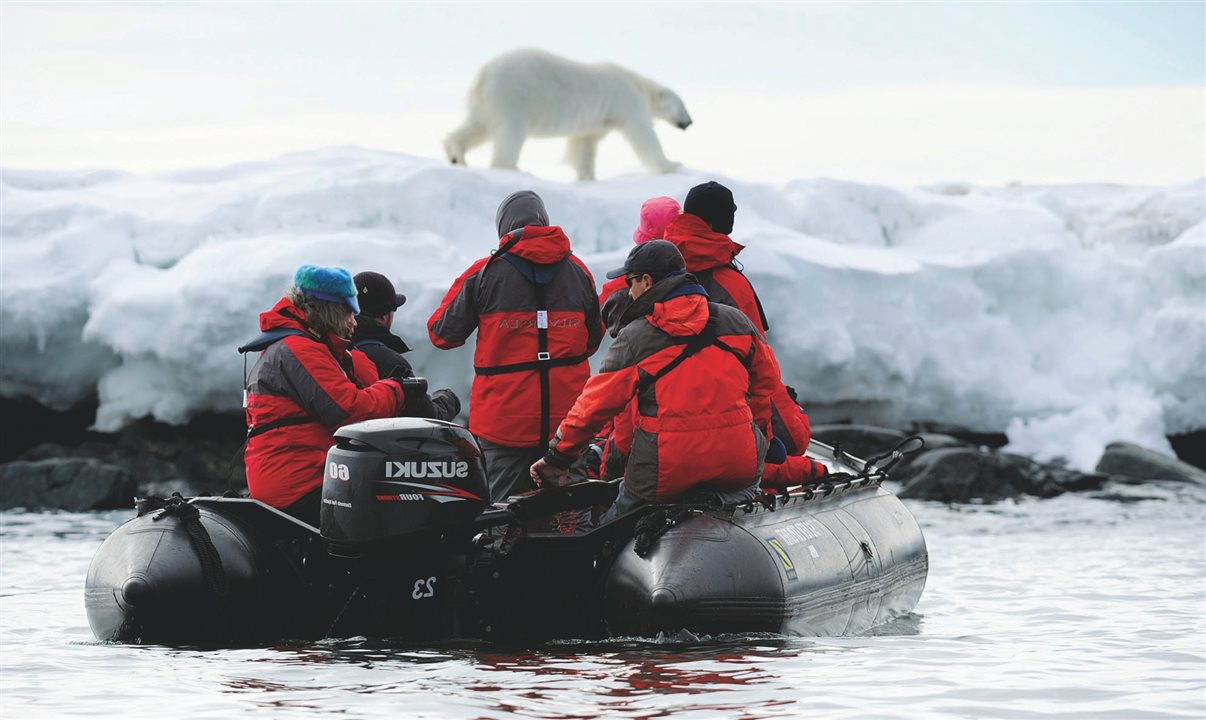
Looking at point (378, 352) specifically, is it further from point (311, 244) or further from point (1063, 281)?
point (1063, 281)

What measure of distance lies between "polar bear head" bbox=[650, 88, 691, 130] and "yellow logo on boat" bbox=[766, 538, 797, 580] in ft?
45.8

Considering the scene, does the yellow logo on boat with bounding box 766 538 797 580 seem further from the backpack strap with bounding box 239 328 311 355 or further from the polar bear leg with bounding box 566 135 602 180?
the polar bear leg with bounding box 566 135 602 180

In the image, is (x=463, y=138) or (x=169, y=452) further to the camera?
(x=463, y=138)

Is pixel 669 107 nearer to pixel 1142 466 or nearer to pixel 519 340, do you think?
pixel 1142 466

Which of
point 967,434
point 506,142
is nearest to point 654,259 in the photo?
point 506,142

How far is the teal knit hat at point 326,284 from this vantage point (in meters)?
6.33

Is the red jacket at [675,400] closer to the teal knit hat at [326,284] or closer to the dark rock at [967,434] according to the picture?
the teal knit hat at [326,284]

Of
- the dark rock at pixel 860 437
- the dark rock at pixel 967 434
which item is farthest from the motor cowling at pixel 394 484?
the dark rock at pixel 967 434

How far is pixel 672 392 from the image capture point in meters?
6.02

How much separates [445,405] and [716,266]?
53.1 inches

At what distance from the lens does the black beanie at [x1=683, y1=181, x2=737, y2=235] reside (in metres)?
7.02

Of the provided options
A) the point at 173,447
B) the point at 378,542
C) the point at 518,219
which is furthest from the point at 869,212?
the point at 378,542

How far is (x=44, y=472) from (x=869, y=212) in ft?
34.1

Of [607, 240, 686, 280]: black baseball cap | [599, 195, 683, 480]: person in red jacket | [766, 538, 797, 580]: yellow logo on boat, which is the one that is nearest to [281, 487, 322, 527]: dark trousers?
[599, 195, 683, 480]: person in red jacket
